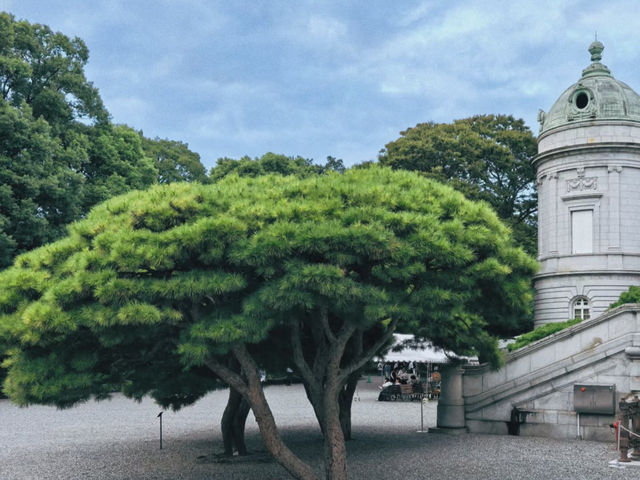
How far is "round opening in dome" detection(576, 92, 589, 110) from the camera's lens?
34781 millimetres

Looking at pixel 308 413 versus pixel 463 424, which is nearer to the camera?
pixel 463 424

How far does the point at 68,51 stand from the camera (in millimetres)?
33969

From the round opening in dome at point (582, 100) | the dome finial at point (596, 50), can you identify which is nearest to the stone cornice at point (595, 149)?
the round opening in dome at point (582, 100)

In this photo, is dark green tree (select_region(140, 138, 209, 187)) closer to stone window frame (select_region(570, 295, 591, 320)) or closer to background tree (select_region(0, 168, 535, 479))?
stone window frame (select_region(570, 295, 591, 320))

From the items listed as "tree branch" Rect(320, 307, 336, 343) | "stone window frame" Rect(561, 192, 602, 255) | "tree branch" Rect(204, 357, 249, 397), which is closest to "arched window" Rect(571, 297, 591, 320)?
"stone window frame" Rect(561, 192, 602, 255)

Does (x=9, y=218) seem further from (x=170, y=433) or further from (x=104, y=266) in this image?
(x=104, y=266)

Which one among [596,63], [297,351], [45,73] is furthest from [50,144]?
[596,63]

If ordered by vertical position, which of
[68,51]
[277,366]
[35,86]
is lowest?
[277,366]

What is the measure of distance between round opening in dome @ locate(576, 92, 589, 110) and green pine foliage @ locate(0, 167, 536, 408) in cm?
2607

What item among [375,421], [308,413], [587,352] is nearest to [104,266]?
[587,352]

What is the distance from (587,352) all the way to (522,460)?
4824 mm

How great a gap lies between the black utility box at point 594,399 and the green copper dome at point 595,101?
758 inches

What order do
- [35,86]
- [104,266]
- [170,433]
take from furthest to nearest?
1. [35,86]
2. [170,433]
3. [104,266]

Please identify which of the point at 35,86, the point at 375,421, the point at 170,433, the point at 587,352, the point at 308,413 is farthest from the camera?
the point at 35,86
